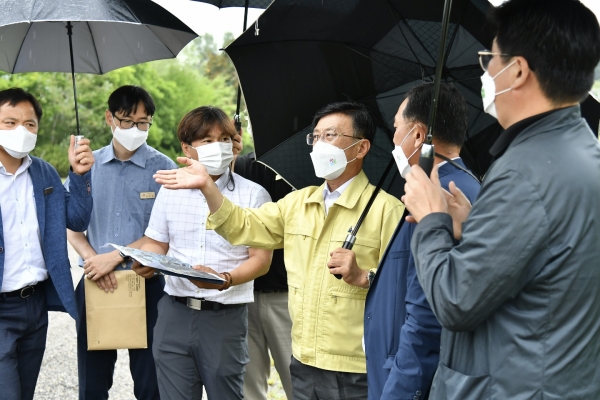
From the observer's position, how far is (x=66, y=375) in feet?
22.9

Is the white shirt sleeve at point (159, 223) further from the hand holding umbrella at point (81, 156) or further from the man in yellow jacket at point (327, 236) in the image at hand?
the man in yellow jacket at point (327, 236)

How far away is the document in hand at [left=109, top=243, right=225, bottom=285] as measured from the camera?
12.1 feet

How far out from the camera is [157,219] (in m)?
4.61

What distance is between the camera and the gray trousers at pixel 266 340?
17.0 ft

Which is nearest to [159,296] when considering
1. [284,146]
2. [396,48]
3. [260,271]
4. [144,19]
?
[260,271]

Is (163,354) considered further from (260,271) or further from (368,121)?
(368,121)

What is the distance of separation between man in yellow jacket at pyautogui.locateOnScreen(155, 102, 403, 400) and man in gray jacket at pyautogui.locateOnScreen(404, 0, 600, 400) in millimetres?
1286

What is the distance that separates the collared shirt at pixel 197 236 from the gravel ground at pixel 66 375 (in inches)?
89.7

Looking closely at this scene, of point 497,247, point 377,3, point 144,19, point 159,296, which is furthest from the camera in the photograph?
point 159,296

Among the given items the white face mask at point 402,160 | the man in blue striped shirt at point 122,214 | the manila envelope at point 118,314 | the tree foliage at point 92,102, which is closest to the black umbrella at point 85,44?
the man in blue striped shirt at point 122,214

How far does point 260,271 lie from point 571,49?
8.50ft

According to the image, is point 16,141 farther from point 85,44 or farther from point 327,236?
point 327,236

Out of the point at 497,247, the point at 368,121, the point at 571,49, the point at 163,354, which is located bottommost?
the point at 163,354

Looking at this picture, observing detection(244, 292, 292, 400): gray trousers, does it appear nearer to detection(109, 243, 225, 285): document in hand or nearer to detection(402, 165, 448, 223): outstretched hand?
detection(109, 243, 225, 285): document in hand
